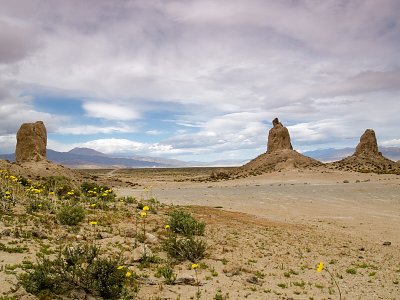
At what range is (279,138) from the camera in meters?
84.2

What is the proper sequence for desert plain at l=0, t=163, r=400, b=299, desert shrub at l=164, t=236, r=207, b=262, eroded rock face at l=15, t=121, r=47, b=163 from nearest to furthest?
desert plain at l=0, t=163, r=400, b=299, desert shrub at l=164, t=236, r=207, b=262, eroded rock face at l=15, t=121, r=47, b=163

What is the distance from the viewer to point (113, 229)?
539 inches

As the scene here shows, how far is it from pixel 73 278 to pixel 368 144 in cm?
8078

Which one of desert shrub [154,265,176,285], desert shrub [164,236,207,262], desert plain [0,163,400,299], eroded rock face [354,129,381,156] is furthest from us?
eroded rock face [354,129,381,156]

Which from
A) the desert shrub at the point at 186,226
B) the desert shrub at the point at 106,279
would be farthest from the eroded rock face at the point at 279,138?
the desert shrub at the point at 106,279

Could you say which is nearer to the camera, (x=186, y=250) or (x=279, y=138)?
(x=186, y=250)

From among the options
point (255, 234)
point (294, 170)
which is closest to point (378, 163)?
point (294, 170)

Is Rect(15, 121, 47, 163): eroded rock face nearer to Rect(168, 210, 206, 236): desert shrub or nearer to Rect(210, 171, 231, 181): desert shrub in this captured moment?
Rect(210, 171, 231, 181): desert shrub

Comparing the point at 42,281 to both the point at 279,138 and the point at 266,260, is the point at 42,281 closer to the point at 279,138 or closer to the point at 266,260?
the point at 266,260

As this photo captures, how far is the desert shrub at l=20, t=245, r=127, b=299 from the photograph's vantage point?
24.4 ft

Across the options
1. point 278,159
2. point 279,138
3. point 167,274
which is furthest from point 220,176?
point 167,274

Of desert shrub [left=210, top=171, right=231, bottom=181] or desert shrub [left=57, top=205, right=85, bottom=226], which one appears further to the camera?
desert shrub [left=210, top=171, right=231, bottom=181]

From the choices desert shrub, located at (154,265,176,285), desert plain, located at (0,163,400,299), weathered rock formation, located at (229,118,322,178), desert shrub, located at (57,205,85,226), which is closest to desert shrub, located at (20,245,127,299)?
desert plain, located at (0,163,400,299)

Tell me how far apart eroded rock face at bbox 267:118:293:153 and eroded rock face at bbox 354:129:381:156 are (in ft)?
48.9
